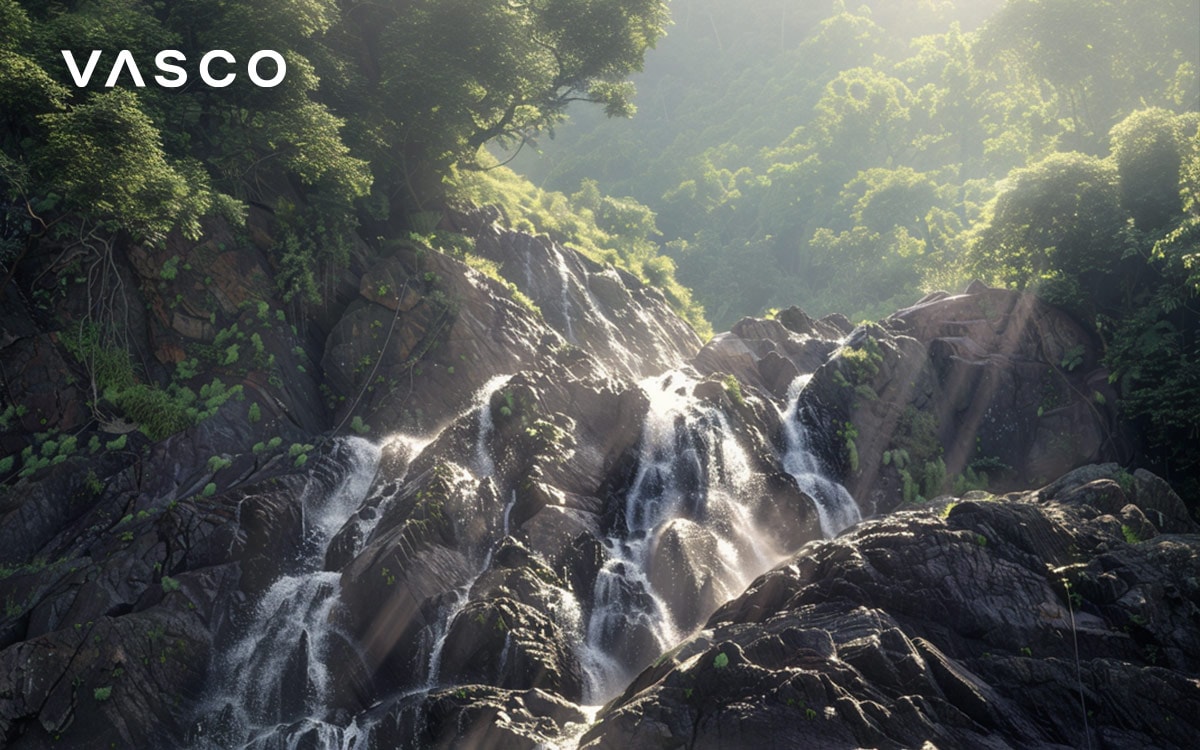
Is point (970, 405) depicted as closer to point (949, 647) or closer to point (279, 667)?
point (949, 647)

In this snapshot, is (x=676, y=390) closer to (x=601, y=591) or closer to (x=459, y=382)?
(x=459, y=382)

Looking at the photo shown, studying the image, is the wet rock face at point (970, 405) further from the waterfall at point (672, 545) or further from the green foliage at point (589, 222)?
the green foliage at point (589, 222)

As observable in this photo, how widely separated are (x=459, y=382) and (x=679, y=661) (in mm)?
15208

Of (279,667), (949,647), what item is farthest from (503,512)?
(949,647)

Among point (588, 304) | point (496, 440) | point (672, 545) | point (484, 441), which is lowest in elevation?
point (484, 441)

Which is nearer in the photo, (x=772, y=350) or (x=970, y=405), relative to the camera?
(x=970, y=405)

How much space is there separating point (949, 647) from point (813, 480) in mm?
12407

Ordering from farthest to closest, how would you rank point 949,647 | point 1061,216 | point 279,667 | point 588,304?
point 588,304 → point 1061,216 → point 279,667 → point 949,647

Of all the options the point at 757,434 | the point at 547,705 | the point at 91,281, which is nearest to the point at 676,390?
the point at 757,434

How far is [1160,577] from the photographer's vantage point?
16.9 meters

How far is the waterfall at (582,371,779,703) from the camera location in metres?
21.4

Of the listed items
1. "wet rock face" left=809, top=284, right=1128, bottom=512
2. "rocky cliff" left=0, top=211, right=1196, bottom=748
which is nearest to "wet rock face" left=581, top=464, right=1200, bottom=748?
"rocky cliff" left=0, top=211, right=1196, bottom=748

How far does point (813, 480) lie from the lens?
28406mm

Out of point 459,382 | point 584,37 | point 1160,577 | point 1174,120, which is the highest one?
point 1174,120
